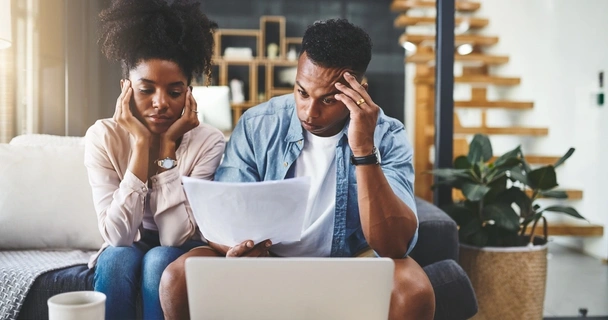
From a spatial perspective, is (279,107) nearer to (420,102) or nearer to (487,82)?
(420,102)

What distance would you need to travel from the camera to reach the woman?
1.39 meters

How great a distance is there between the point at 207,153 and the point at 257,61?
3.34 m

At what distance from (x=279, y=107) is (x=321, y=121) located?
0.18 metres

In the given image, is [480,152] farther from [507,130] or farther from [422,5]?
[422,5]

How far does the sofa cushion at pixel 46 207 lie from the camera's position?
5.92ft

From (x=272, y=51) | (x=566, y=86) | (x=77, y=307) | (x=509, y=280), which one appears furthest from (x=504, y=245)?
(x=272, y=51)


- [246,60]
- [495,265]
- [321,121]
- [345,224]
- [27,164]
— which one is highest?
[246,60]

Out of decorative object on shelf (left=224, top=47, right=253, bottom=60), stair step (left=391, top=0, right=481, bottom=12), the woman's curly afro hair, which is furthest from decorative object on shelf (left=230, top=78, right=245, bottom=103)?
the woman's curly afro hair

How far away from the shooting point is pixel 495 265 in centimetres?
208

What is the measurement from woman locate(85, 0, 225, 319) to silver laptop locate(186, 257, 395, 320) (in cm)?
56

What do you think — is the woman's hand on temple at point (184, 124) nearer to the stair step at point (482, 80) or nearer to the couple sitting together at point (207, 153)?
the couple sitting together at point (207, 153)

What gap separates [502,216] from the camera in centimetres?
204

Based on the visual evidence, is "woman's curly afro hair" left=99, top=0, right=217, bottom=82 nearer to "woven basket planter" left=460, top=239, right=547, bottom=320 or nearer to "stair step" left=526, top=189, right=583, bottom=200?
"woven basket planter" left=460, top=239, right=547, bottom=320

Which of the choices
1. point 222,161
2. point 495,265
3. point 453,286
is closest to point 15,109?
point 222,161
